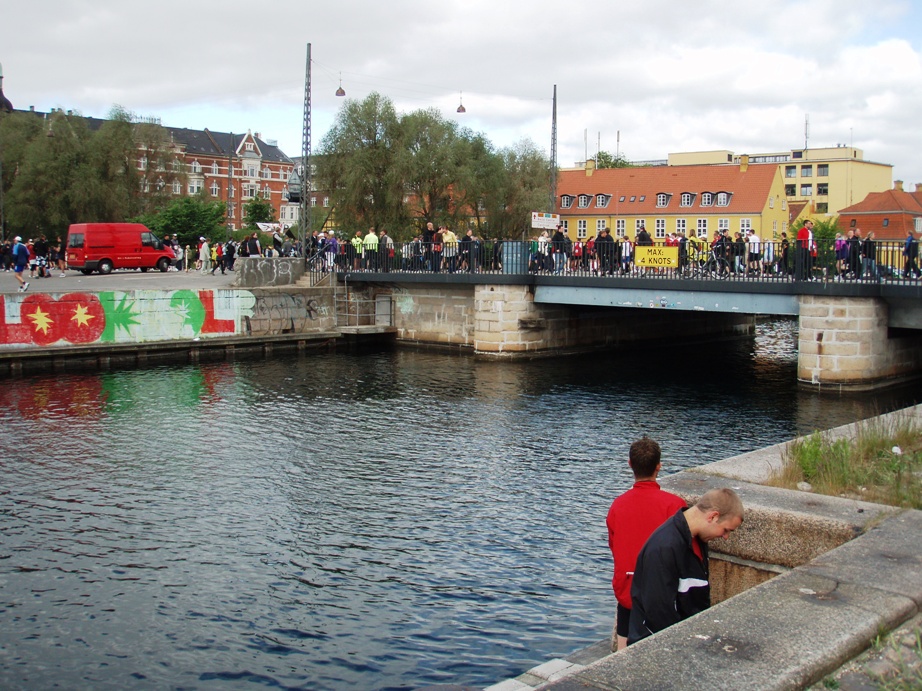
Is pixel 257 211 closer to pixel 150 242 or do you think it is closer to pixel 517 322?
pixel 150 242

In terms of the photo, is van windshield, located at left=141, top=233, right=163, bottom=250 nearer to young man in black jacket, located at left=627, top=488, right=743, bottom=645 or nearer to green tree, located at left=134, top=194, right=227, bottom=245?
green tree, located at left=134, top=194, right=227, bottom=245

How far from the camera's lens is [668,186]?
94812 millimetres

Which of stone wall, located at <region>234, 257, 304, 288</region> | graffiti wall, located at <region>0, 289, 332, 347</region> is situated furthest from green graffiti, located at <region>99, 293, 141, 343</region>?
stone wall, located at <region>234, 257, 304, 288</region>

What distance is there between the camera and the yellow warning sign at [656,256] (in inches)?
1105

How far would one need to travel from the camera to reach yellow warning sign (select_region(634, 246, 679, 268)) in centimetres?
2807

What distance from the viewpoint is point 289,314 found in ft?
113

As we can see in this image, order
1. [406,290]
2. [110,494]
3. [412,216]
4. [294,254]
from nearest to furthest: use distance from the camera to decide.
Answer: [110,494]
[406,290]
[294,254]
[412,216]

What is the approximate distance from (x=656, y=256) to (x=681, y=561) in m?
24.4

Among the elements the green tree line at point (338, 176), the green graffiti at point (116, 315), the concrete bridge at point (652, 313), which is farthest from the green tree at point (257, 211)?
the green graffiti at point (116, 315)

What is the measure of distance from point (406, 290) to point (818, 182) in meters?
97.0

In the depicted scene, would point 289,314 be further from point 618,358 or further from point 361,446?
point 361,446

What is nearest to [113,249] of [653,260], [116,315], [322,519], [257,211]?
[116,315]

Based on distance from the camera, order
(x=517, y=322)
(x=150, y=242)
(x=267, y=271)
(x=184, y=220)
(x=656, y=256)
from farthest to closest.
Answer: (x=184, y=220) < (x=150, y=242) < (x=267, y=271) < (x=517, y=322) < (x=656, y=256)

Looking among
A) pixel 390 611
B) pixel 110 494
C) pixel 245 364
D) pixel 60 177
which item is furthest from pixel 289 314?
pixel 60 177
